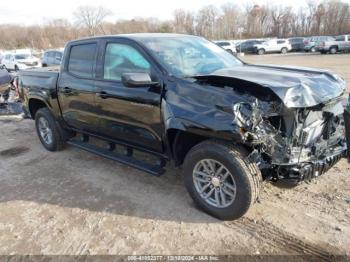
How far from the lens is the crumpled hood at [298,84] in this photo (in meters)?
2.98

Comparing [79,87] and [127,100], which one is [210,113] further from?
[79,87]

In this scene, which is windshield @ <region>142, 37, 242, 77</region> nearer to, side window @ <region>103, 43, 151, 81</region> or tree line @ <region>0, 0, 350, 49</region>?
side window @ <region>103, 43, 151, 81</region>

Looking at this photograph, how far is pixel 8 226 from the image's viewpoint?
3.53 meters

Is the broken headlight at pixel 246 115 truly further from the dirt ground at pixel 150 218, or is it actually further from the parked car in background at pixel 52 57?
the parked car in background at pixel 52 57

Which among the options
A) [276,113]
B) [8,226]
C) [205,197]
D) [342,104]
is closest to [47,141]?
[8,226]

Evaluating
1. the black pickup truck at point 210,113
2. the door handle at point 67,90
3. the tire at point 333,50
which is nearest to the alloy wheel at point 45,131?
the door handle at point 67,90

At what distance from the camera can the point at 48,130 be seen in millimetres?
5691

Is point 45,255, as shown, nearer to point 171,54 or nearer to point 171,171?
point 171,171

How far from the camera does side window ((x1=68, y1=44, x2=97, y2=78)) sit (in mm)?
4445

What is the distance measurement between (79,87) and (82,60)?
1.32ft

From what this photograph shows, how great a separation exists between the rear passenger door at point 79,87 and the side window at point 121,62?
0.30 metres

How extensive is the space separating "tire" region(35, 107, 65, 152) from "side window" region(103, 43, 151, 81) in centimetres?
182

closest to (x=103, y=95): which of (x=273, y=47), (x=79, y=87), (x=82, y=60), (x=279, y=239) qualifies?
(x=79, y=87)

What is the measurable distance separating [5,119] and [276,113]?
26.0 ft
